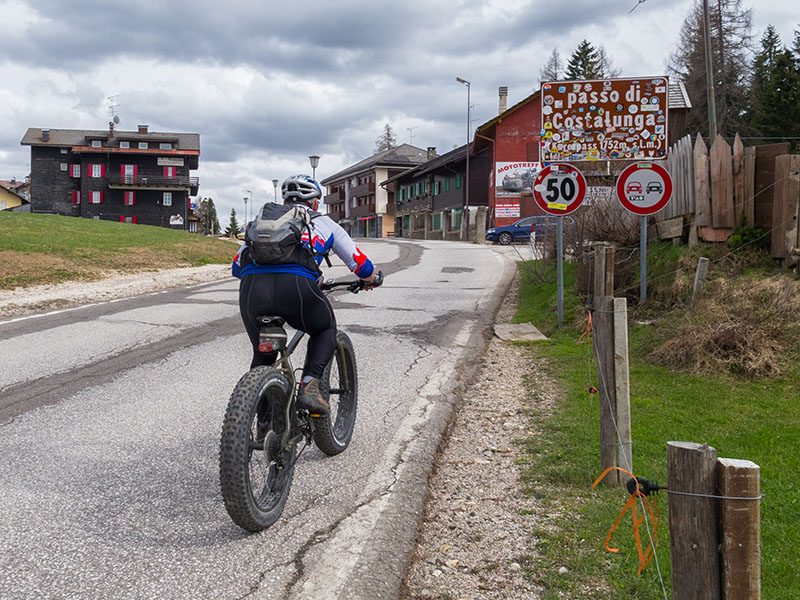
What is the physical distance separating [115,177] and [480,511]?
79373mm

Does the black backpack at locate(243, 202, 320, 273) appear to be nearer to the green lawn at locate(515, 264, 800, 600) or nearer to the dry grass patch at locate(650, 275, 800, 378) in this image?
the green lawn at locate(515, 264, 800, 600)

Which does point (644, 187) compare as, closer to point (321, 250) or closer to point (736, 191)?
point (736, 191)

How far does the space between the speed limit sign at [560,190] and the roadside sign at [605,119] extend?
1.92 feet

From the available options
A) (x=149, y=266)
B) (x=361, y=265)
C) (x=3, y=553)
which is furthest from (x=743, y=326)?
(x=149, y=266)

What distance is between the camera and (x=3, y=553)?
337 centimetres

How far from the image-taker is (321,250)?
4137 millimetres

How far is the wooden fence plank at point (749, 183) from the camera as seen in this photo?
9.66 meters

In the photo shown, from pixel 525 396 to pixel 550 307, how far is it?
215 inches

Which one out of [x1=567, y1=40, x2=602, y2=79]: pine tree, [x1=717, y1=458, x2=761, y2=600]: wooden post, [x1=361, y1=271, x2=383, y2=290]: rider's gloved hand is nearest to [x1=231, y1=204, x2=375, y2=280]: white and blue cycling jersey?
[x1=361, y1=271, x2=383, y2=290]: rider's gloved hand

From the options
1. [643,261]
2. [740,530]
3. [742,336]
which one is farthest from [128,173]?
[740,530]

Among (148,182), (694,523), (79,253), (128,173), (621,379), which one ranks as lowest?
(694,523)

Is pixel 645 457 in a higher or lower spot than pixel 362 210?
lower

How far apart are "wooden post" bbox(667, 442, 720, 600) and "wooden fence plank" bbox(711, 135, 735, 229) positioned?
9.01 meters

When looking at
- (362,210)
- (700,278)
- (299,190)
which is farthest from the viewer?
(362,210)
